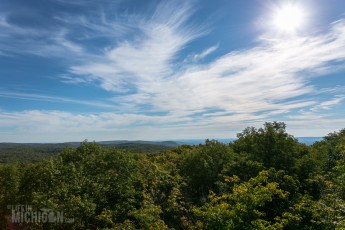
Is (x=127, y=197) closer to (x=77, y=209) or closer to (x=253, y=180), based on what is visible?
(x=77, y=209)

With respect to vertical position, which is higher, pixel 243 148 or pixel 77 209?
pixel 243 148

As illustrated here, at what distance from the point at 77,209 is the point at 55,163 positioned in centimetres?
770

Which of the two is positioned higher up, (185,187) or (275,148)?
(275,148)

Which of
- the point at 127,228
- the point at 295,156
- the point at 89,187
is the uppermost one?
the point at 295,156

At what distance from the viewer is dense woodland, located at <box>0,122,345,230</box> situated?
68.6 feet

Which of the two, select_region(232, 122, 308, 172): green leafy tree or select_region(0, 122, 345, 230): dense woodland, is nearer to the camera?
select_region(0, 122, 345, 230): dense woodland

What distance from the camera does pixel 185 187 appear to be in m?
37.0

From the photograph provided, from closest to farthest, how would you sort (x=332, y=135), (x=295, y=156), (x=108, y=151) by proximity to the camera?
(x=295, y=156), (x=108, y=151), (x=332, y=135)

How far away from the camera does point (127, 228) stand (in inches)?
818

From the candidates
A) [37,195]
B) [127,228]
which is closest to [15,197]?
[37,195]

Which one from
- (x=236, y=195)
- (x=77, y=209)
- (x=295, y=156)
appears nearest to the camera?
(x=236, y=195)

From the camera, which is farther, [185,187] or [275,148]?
[185,187]

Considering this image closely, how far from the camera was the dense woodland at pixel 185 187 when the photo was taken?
824 inches

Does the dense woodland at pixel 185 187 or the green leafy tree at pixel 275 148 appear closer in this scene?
the dense woodland at pixel 185 187
